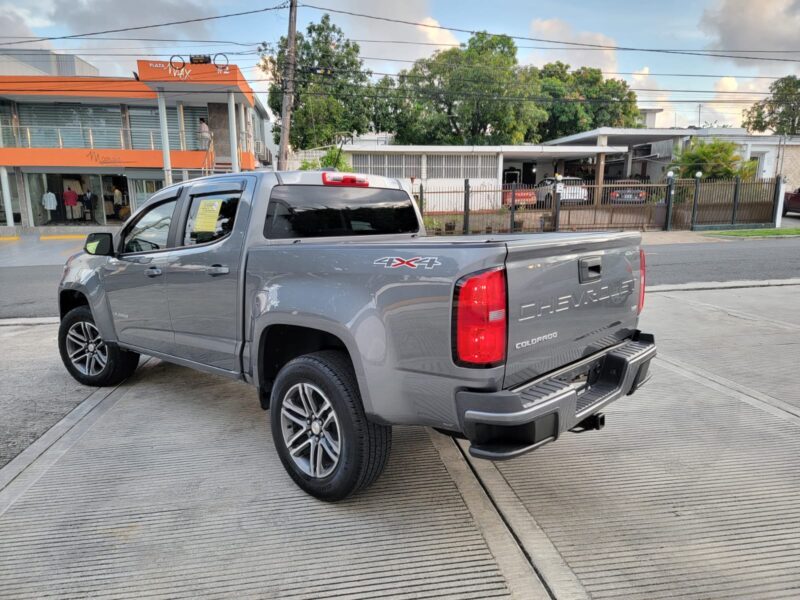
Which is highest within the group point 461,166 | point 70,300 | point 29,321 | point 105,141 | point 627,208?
point 105,141

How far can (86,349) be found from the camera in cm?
521

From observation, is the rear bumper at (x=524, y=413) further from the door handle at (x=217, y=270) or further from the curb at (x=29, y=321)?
the curb at (x=29, y=321)

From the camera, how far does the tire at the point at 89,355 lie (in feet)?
16.6

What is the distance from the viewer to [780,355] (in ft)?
19.0

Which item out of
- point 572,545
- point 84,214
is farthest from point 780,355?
point 84,214

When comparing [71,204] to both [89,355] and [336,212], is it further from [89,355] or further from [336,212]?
[336,212]

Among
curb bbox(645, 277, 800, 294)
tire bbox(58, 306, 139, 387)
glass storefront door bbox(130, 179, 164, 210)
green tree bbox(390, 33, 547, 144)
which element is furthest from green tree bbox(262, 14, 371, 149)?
tire bbox(58, 306, 139, 387)

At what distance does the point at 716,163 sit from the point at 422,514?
83.9 feet

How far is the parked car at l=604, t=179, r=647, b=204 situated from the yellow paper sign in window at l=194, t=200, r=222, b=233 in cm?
2048

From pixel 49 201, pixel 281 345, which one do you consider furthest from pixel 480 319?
pixel 49 201

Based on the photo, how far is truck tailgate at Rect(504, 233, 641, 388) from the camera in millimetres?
2523

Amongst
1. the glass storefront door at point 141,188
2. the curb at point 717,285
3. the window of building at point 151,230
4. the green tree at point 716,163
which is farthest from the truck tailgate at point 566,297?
the glass storefront door at point 141,188

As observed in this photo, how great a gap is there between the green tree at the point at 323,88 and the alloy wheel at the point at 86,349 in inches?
1186

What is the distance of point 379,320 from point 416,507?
1.16 metres
